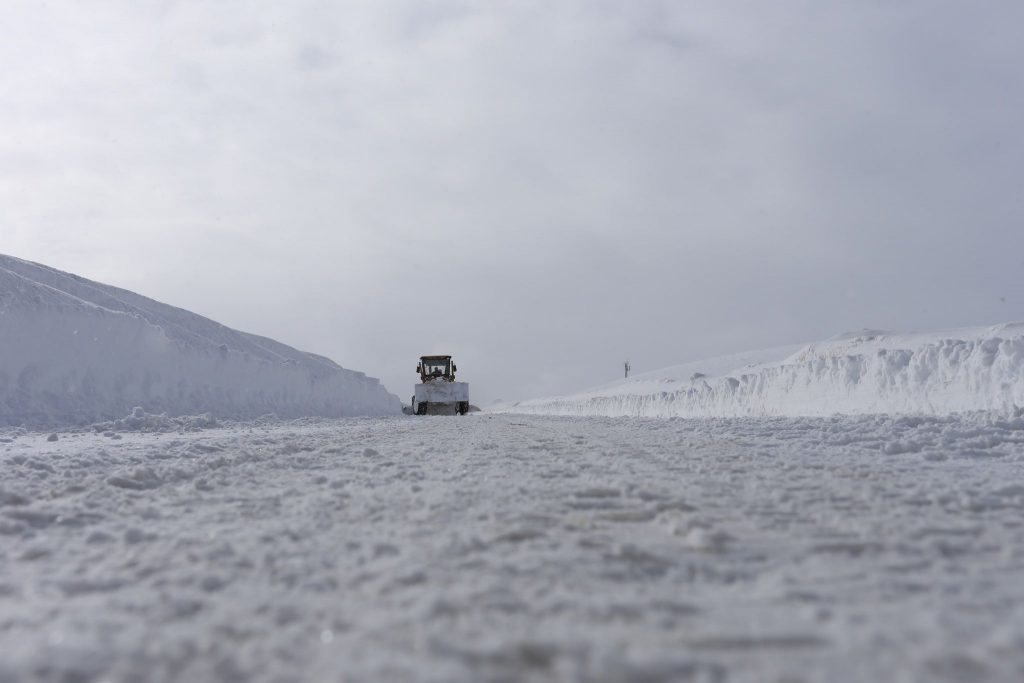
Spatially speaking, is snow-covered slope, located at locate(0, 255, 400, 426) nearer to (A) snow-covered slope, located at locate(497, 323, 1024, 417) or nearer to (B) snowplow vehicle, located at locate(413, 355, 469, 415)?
(B) snowplow vehicle, located at locate(413, 355, 469, 415)

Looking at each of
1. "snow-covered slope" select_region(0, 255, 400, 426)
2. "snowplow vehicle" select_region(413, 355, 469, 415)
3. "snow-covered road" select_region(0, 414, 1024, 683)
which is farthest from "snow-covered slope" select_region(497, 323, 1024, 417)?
"snow-covered slope" select_region(0, 255, 400, 426)

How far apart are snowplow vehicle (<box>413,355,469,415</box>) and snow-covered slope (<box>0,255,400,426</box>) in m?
5.23

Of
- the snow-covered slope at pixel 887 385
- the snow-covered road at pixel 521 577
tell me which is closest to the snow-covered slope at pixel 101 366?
the snow-covered road at pixel 521 577

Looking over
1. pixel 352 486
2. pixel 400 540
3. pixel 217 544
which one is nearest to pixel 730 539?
pixel 400 540

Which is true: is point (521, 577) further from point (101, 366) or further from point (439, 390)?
point (439, 390)

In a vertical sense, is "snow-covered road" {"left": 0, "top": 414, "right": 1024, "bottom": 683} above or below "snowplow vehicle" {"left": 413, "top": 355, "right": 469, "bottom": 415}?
below

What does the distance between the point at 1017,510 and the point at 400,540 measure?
315 centimetres

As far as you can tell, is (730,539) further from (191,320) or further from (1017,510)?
(191,320)

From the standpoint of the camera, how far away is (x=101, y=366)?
1870 centimetres

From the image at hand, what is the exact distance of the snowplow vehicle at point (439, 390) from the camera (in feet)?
112

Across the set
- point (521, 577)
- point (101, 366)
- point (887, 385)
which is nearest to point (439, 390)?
point (101, 366)

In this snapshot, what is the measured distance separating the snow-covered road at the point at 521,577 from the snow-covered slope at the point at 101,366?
42.1 ft

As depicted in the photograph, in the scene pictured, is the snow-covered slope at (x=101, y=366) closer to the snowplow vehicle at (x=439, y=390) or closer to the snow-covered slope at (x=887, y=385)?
the snowplow vehicle at (x=439, y=390)

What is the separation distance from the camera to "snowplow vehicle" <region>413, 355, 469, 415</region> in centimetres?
3428
